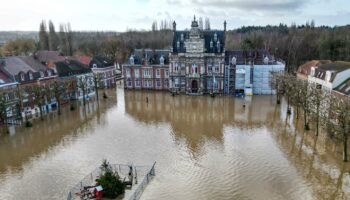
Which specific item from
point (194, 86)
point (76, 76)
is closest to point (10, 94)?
point (76, 76)

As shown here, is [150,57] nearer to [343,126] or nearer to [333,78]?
[333,78]

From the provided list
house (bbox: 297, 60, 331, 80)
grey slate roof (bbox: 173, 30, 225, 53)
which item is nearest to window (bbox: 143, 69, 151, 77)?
grey slate roof (bbox: 173, 30, 225, 53)

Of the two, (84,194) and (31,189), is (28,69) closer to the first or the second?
(31,189)

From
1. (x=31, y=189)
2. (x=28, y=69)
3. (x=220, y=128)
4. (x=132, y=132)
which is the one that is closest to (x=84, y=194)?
(x=31, y=189)

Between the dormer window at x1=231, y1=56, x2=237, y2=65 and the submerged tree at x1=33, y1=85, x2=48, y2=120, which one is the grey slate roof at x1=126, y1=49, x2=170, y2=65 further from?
the submerged tree at x1=33, y1=85, x2=48, y2=120

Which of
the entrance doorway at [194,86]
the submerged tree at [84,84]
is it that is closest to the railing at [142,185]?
the submerged tree at [84,84]

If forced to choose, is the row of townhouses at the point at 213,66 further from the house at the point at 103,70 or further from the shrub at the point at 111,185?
the shrub at the point at 111,185
